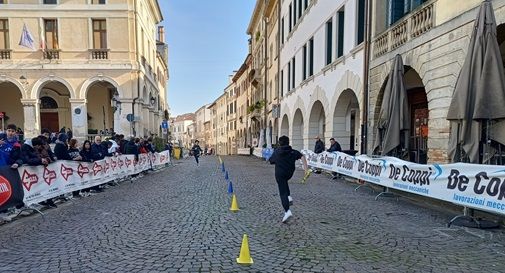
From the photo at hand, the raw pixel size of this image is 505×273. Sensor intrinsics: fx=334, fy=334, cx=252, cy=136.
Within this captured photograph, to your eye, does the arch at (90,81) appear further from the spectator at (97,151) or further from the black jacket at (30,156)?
the black jacket at (30,156)

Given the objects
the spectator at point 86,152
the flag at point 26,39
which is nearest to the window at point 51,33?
the flag at point 26,39

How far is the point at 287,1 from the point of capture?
89.5ft

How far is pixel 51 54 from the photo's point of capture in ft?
81.8

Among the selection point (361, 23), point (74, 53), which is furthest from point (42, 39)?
point (361, 23)

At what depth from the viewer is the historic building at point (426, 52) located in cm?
841

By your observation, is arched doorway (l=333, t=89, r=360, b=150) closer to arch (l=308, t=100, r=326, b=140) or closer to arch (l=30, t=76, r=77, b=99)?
arch (l=308, t=100, r=326, b=140)

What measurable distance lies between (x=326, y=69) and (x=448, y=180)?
38.7 ft

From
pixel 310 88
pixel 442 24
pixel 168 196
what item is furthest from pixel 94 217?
pixel 310 88

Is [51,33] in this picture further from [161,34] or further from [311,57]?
[161,34]

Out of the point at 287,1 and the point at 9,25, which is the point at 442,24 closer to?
the point at 287,1

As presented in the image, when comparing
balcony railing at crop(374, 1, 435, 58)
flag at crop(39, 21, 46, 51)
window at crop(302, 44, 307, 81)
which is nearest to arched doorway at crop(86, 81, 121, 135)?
flag at crop(39, 21, 46, 51)

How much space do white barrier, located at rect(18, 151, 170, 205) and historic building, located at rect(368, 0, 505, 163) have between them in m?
9.94

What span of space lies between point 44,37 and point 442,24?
2657cm

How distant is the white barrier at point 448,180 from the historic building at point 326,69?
511cm
